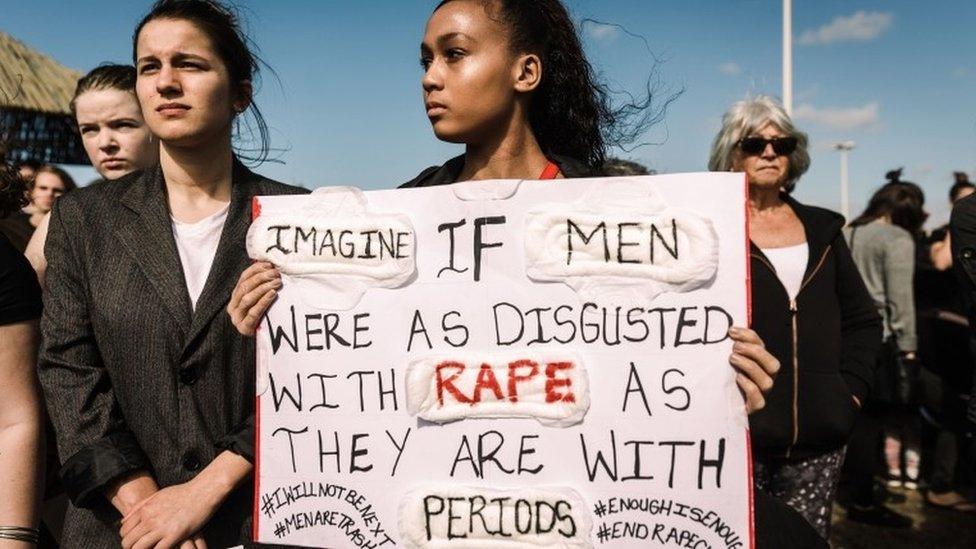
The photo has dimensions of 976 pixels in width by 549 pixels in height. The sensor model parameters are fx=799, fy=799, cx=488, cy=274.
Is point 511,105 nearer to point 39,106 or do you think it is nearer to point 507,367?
point 507,367

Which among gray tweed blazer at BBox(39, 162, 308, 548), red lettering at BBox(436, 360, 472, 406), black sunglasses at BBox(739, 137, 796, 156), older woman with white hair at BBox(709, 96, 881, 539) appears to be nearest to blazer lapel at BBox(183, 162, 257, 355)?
gray tweed blazer at BBox(39, 162, 308, 548)

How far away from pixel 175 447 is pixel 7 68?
699 centimetres

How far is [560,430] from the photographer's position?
1.55m

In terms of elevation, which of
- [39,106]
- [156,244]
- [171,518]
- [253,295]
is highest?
[39,106]

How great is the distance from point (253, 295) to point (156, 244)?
12.9 inches

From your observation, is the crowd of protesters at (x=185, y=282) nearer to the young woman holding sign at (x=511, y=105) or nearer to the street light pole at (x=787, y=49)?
the young woman holding sign at (x=511, y=105)

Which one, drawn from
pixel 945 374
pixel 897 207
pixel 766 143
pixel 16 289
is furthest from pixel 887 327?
pixel 16 289

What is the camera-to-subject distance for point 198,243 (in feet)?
6.28

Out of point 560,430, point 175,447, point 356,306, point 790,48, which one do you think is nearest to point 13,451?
point 175,447

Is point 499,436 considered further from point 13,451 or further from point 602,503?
point 13,451

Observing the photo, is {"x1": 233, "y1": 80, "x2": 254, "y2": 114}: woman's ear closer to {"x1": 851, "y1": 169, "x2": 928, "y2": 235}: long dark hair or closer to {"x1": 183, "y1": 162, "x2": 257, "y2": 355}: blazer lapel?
{"x1": 183, "y1": 162, "x2": 257, "y2": 355}: blazer lapel

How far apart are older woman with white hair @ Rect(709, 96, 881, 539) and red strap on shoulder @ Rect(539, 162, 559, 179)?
933 mm

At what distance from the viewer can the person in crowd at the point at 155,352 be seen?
173 centimetres

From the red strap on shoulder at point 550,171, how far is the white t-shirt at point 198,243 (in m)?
0.77
